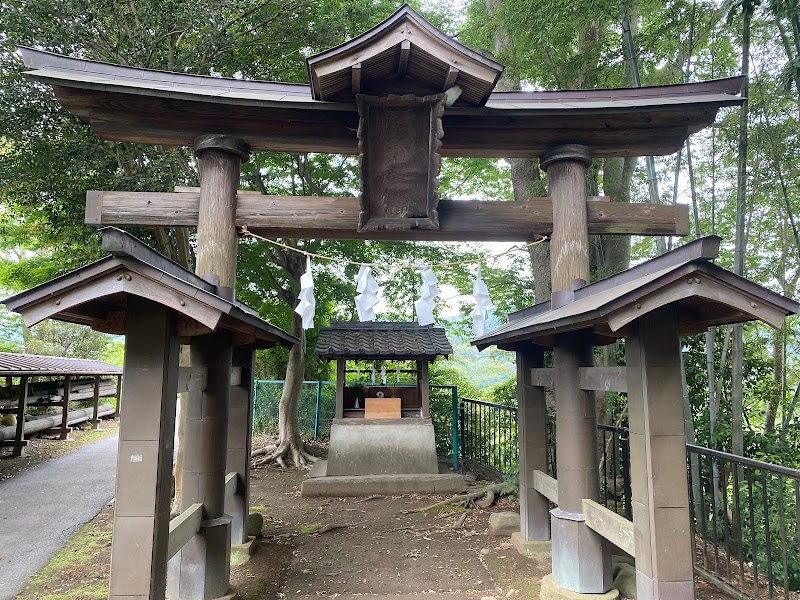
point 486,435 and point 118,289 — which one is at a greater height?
point 118,289

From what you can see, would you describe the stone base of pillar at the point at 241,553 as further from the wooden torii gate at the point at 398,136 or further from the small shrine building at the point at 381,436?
the small shrine building at the point at 381,436

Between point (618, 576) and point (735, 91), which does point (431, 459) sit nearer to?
point (618, 576)

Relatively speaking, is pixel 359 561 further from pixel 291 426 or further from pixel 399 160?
pixel 291 426

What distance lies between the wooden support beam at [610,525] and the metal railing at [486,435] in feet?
16.5

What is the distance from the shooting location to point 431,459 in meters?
9.34

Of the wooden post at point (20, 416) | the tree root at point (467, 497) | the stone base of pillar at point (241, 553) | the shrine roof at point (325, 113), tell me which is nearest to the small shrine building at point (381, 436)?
the tree root at point (467, 497)

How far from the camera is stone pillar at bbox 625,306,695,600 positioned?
Result: 3242 millimetres

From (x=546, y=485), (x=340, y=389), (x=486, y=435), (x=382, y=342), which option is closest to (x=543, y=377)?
(x=546, y=485)

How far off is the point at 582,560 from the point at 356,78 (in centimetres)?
470

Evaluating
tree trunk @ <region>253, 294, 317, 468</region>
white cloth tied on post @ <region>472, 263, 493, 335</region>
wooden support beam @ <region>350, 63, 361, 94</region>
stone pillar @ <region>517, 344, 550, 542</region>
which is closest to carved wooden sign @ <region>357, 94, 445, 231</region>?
wooden support beam @ <region>350, 63, 361, 94</region>

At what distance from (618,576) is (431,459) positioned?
191 inches

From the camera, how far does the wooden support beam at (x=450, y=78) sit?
451 cm

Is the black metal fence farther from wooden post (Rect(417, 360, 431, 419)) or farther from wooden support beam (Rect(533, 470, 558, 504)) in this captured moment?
wooden post (Rect(417, 360, 431, 419))

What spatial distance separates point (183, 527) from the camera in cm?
392
